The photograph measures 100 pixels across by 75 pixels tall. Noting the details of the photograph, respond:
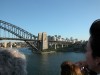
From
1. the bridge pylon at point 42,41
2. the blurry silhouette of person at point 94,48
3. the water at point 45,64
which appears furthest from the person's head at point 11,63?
the bridge pylon at point 42,41

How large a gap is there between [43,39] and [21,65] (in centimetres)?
6959

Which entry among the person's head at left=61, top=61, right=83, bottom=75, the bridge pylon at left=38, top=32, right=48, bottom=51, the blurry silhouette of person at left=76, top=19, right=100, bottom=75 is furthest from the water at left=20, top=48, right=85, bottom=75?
the bridge pylon at left=38, top=32, right=48, bottom=51

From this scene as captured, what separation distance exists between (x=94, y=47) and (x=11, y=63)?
1.37ft

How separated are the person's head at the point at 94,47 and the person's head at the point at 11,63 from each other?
0.36 m

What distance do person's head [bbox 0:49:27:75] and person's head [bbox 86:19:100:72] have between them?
364 millimetres

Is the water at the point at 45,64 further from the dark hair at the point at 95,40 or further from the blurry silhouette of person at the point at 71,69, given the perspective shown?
the dark hair at the point at 95,40

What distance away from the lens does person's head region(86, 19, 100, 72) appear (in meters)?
1.23

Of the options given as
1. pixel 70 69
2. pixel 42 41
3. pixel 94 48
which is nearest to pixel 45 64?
pixel 70 69

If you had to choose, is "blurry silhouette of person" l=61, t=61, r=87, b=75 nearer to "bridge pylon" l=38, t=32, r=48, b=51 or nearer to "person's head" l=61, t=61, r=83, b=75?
"person's head" l=61, t=61, r=83, b=75

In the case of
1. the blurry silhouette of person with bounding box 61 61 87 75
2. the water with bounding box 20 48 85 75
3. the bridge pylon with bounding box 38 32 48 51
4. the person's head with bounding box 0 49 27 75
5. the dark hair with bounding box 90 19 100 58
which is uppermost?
the bridge pylon with bounding box 38 32 48 51

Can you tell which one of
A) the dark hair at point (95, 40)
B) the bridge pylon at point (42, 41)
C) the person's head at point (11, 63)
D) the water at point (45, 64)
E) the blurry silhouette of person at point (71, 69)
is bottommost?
the water at point (45, 64)

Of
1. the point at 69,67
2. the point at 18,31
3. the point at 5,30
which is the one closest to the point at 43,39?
the point at 18,31

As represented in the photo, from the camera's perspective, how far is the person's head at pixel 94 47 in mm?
1232

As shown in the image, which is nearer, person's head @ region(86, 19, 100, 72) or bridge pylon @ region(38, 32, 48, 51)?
person's head @ region(86, 19, 100, 72)
